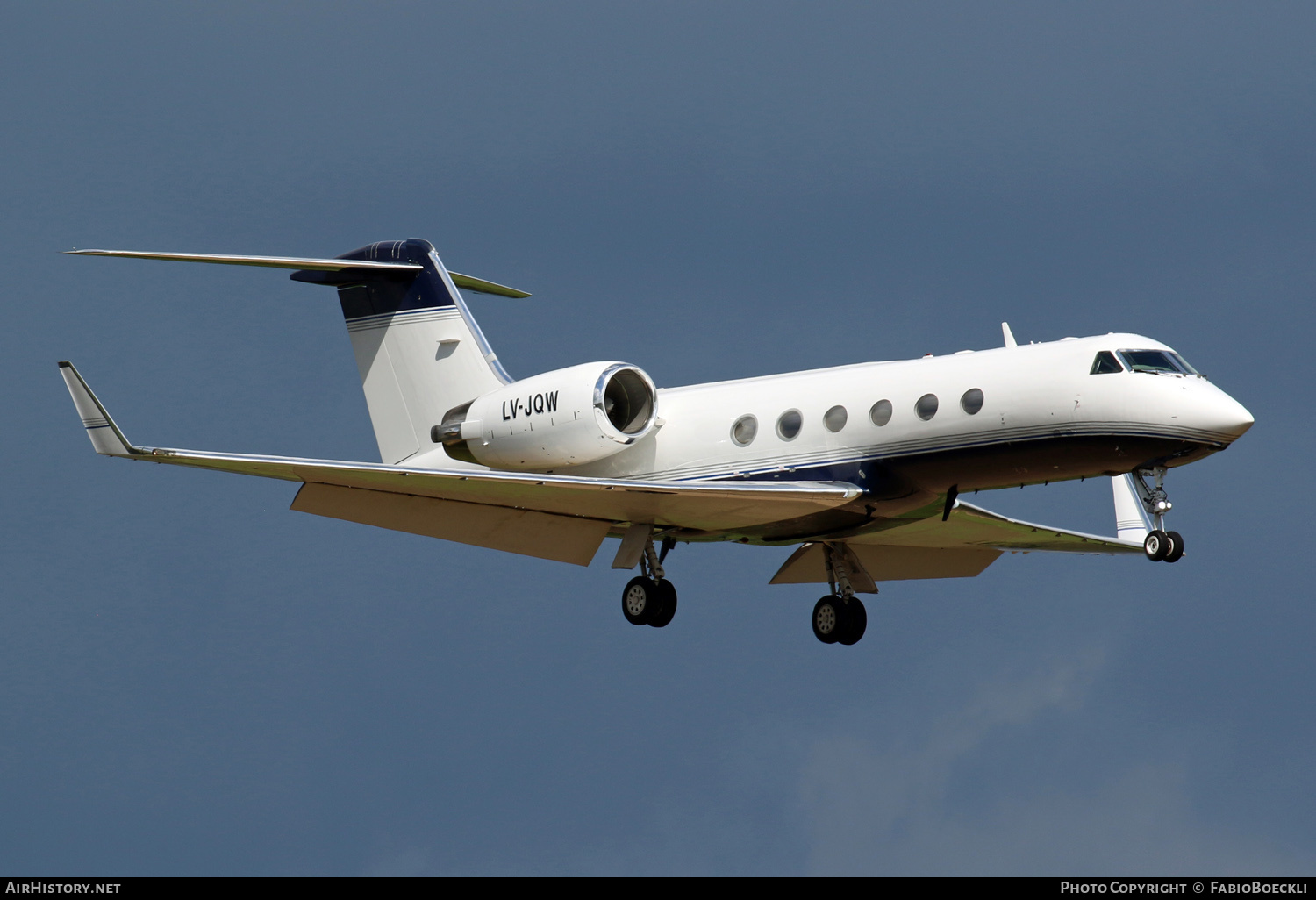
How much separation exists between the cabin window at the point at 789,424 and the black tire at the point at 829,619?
3662 millimetres

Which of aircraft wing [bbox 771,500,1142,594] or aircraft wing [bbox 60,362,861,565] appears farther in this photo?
aircraft wing [bbox 771,500,1142,594]

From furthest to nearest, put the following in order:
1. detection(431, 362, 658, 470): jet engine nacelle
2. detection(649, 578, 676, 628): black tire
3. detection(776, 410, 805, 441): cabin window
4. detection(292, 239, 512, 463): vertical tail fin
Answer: detection(292, 239, 512, 463): vertical tail fin → detection(649, 578, 676, 628): black tire → detection(431, 362, 658, 470): jet engine nacelle → detection(776, 410, 805, 441): cabin window

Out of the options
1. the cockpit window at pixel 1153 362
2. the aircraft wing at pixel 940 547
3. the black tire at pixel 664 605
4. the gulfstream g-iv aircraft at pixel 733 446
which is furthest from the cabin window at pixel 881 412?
the black tire at pixel 664 605

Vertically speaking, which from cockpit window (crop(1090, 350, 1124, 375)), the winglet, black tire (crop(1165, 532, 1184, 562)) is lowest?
black tire (crop(1165, 532, 1184, 562))

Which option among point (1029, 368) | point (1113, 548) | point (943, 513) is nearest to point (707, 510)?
point (943, 513)

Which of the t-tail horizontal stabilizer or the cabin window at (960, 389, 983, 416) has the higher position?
the t-tail horizontal stabilizer

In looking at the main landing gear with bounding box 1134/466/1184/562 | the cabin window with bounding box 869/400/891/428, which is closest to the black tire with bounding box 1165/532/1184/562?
the main landing gear with bounding box 1134/466/1184/562

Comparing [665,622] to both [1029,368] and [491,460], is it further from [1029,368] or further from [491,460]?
[1029,368]

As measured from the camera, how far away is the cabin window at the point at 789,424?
2170cm

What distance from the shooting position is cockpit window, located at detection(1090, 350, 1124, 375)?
64.6 feet

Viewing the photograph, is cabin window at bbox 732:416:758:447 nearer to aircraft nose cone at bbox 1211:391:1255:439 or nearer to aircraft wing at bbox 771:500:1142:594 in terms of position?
aircraft wing at bbox 771:500:1142:594

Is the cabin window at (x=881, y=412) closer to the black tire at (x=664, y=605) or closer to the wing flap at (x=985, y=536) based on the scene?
the wing flap at (x=985, y=536)

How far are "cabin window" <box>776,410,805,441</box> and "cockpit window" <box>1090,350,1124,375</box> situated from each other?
13.1ft
